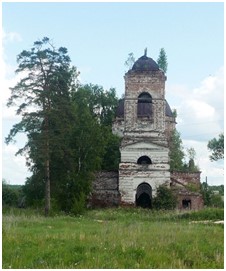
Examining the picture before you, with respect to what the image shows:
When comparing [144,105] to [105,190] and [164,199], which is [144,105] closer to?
[105,190]

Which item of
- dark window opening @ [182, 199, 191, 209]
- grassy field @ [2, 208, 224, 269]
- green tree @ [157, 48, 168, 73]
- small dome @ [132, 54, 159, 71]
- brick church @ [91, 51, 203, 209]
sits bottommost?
dark window opening @ [182, 199, 191, 209]

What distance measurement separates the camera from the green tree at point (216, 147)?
150 feet

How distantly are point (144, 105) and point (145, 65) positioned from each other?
2.74 meters

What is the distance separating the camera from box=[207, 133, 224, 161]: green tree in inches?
1795

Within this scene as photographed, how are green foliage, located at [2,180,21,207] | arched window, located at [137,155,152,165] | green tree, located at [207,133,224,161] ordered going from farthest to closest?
green tree, located at [207,133,224,161], green foliage, located at [2,180,21,207], arched window, located at [137,155,152,165]

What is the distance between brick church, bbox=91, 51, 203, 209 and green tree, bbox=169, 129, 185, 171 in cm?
696

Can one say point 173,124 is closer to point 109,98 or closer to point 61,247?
point 109,98

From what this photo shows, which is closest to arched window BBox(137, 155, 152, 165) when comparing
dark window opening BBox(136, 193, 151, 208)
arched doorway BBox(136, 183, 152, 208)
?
arched doorway BBox(136, 183, 152, 208)

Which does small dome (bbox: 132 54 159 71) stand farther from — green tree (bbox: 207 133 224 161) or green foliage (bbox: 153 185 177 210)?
green tree (bbox: 207 133 224 161)

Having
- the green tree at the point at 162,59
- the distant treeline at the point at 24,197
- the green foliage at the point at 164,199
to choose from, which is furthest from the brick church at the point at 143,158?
the green tree at the point at 162,59

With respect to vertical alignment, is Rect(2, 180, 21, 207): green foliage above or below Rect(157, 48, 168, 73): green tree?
below

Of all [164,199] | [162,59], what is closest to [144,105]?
[164,199]

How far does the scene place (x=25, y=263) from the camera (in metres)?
8.71

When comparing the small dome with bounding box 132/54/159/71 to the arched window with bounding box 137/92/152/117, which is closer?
the arched window with bounding box 137/92/152/117
